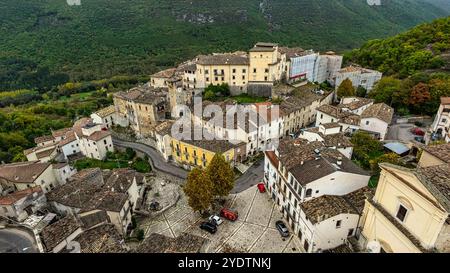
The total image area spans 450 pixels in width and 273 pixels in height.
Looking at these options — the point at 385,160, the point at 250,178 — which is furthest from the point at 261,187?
the point at 385,160

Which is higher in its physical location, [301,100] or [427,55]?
[427,55]

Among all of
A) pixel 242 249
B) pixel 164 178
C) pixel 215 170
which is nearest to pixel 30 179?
pixel 164 178

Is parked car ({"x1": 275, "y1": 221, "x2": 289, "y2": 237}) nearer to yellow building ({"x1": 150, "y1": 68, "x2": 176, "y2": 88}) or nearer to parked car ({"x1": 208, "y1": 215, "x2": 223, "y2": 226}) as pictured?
parked car ({"x1": 208, "y1": 215, "x2": 223, "y2": 226})

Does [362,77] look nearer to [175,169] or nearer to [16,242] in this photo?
[175,169]

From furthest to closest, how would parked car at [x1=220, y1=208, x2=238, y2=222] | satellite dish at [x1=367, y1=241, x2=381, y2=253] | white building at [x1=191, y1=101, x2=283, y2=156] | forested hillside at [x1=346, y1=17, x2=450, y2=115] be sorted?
forested hillside at [x1=346, y1=17, x2=450, y2=115] → white building at [x1=191, y1=101, x2=283, y2=156] → parked car at [x1=220, y1=208, x2=238, y2=222] → satellite dish at [x1=367, y1=241, x2=381, y2=253]

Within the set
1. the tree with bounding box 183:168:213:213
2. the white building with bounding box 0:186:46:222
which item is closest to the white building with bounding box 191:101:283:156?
the tree with bounding box 183:168:213:213
